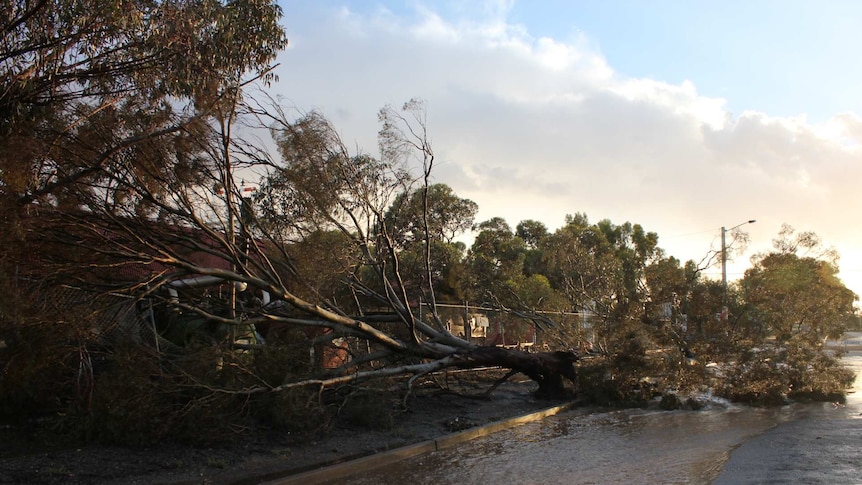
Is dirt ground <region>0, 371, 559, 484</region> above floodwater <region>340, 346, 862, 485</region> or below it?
above

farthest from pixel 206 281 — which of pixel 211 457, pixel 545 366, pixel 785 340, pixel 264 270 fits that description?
pixel 785 340

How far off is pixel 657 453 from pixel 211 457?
5879mm

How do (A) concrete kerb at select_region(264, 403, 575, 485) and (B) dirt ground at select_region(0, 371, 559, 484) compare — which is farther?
(A) concrete kerb at select_region(264, 403, 575, 485)

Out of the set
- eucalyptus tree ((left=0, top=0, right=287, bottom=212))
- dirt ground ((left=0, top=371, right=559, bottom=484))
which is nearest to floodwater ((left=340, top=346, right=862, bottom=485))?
dirt ground ((left=0, top=371, right=559, bottom=484))

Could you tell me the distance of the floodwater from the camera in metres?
7.99

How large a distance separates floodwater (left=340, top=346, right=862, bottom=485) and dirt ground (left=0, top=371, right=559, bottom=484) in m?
0.66

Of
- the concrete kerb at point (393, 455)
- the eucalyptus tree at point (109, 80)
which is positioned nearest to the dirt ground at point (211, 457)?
the concrete kerb at point (393, 455)

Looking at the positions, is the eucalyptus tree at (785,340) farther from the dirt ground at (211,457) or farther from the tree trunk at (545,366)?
the dirt ground at (211,457)

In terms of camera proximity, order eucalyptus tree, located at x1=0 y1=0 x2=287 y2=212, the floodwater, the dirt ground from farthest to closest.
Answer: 1. eucalyptus tree, located at x1=0 y1=0 x2=287 y2=212
2. the floodwater
3. the dirt ground

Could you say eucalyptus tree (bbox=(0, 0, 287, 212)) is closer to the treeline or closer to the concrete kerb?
the treeline

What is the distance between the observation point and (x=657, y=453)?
31.3 feet

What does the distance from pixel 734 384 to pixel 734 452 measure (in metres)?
5.90

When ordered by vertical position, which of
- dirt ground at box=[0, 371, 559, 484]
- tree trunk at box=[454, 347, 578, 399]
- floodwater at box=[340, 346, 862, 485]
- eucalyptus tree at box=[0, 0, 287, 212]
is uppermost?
eucalyptus tree at box=[0, 0, 287, 212]

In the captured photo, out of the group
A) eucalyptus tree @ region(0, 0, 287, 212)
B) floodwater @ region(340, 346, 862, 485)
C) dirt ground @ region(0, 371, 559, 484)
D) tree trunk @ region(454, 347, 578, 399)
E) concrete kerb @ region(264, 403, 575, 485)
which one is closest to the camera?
dirt ground @ region(0, 371, 559, 484)
